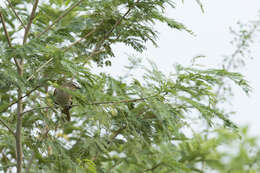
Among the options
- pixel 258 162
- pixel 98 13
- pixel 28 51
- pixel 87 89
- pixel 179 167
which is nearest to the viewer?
pixel 258 162

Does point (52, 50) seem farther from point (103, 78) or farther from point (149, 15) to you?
point (149, 15)

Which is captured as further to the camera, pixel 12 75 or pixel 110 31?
pixel 110 31

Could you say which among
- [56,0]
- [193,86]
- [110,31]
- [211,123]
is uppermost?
[56,0]

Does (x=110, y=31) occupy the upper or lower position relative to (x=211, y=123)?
upper

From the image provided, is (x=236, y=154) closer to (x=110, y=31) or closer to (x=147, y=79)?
(x=147, y=79)

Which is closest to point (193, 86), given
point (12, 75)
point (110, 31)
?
point (110, 31)

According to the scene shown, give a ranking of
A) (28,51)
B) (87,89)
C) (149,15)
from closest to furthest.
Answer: (28,51), (87,89), (149,15)

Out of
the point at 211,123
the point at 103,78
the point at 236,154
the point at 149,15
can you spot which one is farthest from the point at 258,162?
the point at 149,15

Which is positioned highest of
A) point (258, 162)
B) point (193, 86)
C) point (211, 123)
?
point (193, 86)

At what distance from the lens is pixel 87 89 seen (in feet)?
3.44

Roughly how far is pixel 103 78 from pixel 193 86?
0.29 m

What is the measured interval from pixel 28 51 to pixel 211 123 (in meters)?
0.58

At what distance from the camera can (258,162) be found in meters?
0.47

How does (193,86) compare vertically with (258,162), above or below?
above
